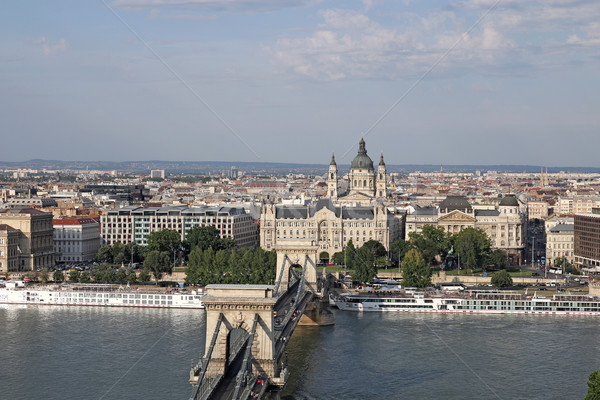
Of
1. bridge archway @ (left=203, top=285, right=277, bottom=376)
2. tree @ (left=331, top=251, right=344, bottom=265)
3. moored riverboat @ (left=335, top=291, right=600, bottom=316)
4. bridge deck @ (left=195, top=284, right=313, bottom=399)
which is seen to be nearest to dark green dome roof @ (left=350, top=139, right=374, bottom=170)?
tree @ (left=331, top=251, right=344, bottom=265)

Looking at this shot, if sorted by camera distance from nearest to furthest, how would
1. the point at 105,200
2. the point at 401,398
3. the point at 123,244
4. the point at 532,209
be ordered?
1. the point at 401,398
2. the point at 123,244
3. the point at 105,200
4. the point at 532,209

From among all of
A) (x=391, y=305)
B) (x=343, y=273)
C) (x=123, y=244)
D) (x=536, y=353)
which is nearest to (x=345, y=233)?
(x=343, y=273)

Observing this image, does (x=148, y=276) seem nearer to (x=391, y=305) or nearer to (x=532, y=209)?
(x=391, y=305)

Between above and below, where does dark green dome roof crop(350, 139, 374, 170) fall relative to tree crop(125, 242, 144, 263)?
above

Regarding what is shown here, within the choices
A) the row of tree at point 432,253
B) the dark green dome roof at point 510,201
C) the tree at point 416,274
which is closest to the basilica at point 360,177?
the dark green dome roof at point 510,201

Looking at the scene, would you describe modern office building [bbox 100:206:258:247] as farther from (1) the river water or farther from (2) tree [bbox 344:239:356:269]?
(1) the river water

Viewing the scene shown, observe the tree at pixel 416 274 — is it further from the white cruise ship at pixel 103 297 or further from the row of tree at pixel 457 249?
the white cruise ship at pixel 103 297

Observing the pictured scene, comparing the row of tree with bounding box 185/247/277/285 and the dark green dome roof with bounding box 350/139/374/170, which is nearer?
the row of tree with bounding box 185/247/277/285
